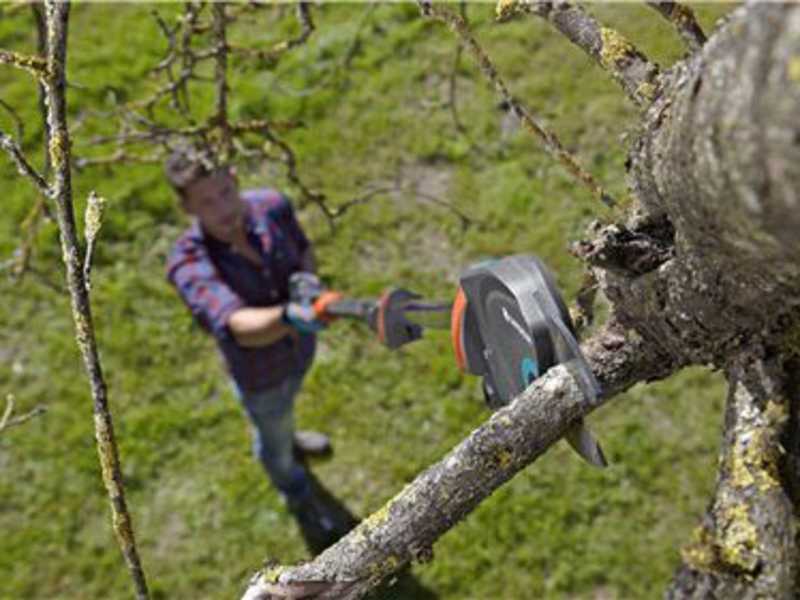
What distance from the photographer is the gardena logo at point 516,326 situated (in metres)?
1.30

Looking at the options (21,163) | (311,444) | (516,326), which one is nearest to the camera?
(21,163)

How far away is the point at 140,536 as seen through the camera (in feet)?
14.3

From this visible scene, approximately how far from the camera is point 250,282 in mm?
3365

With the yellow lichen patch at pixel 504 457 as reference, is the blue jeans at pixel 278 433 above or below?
above

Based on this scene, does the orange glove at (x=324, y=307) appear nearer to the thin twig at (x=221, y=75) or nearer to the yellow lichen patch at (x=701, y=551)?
the thin twig at (x=221, y=75)

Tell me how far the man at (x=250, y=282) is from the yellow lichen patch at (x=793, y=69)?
2.28m

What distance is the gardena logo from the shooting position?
4.26 ft

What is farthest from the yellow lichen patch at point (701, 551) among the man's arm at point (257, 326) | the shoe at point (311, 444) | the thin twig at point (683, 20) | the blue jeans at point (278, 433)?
the shoe at point (311, 444)

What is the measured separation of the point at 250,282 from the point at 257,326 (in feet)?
1.18

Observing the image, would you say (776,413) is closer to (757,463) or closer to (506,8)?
(757,463)

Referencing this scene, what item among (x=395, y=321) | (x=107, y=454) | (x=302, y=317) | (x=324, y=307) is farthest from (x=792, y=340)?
(x=302, y=317)

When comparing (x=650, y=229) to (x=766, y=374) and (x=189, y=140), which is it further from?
(x=189, y=140)

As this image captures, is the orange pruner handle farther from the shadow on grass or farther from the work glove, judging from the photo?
the shadow on grass

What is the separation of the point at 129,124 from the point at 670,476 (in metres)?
2.91
